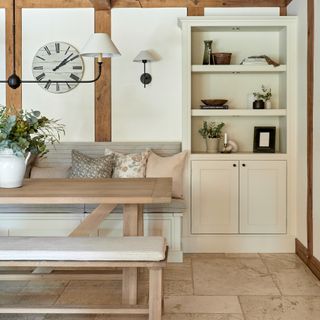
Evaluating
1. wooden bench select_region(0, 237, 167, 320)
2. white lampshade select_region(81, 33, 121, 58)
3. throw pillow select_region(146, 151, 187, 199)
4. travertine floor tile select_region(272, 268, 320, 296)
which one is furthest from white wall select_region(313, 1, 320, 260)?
wooden bench select_region(0, 237, 167, 320)

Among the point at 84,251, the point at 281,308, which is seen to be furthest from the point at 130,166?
the point at 84,251

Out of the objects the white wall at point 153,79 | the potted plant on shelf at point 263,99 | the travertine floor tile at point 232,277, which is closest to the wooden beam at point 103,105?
the white wall at point 153,79

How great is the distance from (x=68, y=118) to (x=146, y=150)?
35.1 inches

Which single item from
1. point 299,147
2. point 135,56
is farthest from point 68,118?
point 299,147

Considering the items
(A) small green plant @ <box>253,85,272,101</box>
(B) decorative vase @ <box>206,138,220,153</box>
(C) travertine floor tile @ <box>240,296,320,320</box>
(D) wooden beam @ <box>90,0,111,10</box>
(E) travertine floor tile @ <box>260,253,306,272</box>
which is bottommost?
(C) travertine floor tile @ <box>240,296,320,320</box>

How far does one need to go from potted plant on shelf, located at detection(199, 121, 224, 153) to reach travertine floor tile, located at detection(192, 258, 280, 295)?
1.08 m

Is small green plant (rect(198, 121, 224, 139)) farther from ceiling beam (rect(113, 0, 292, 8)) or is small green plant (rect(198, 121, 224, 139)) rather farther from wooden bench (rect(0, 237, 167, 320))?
wooden bench (rect(0, 237, 167, 320))

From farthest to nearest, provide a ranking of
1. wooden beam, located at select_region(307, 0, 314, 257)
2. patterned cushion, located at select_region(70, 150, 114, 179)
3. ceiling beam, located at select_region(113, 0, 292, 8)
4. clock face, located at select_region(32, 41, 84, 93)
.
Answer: clock face, located at select_region(32, 41, 84, 93) < ceiling beam, located at select_region(113, 0, 292, 8) < patterned cushion, located at select_region(70, 150, 114, 179) < wooden beam, located at select_region(307, 0, 314, 257)

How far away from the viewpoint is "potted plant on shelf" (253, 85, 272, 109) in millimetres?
4582

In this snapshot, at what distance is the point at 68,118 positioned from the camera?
480cm

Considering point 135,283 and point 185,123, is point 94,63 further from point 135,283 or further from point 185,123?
point 135,283

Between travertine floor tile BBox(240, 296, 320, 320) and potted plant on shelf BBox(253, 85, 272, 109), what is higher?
potted plant on shelf BBox(253, 85, 272, 109)

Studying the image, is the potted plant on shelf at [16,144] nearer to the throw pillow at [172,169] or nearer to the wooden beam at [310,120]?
the throw pillow at [172,169]

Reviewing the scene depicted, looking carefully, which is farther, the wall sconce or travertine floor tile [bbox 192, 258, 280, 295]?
the wall sconce
